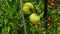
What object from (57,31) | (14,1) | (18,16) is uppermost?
(14,1)

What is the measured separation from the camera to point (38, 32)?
Answer: 4.07 feet

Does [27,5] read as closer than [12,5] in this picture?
Yes

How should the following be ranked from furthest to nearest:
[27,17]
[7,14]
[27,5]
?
1. [7,14]
2. [27,17]
3. [27,5]

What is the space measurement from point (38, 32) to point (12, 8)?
25 cm

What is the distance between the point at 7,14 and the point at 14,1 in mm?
108

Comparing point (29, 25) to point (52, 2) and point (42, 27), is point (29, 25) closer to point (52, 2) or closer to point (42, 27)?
point (42, 27)

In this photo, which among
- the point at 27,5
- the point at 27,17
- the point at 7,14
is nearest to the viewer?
the point at 27,5

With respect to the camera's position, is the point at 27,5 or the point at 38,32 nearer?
the point at 27,5

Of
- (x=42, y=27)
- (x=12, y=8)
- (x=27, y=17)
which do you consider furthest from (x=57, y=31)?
(x=12, y=8)

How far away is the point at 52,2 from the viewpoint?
1.28 m

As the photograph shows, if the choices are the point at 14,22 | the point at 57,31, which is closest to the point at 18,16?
the point at 14,22

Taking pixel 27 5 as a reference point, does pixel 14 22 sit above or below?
below

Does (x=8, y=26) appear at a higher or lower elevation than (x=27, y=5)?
lower

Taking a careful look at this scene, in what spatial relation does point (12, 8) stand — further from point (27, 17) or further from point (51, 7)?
point (51, 7)
